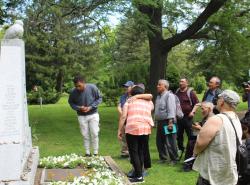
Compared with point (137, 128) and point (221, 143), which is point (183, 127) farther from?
point (221, 143)

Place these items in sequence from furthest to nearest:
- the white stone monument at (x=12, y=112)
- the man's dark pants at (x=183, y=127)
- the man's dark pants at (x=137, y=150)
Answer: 1. the man's dark pants at (x=183, y=127)
2. the man's dark pants at (x=137, y=150)
3. the white stone monument at (x=12, y=112)

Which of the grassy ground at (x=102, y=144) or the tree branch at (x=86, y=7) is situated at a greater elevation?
the tree branch at (x=86, y=7)

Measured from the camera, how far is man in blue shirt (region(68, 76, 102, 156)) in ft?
37.3

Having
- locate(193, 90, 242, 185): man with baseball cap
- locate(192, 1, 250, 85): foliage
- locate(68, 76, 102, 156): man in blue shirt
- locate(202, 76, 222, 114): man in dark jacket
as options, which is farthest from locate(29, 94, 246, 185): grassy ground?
locate(192, 1, 250, 85): foliage

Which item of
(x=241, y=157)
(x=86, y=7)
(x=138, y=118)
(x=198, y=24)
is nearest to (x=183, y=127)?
(x=138, y=118)

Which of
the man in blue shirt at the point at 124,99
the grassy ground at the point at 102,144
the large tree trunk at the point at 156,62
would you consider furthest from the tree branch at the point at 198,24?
the man in blue shirt at the point at 124,99

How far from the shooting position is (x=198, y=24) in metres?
18.9

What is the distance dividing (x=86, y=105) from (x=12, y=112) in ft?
13.2

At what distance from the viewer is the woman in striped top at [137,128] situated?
30.0 feet

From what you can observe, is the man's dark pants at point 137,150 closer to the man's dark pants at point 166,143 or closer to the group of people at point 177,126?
the group of people at point 177,126

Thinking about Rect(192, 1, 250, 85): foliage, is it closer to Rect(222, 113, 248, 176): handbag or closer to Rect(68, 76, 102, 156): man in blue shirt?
Rect(68, 76, 102, 156): man in blue shirt

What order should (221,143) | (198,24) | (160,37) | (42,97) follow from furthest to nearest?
(42,97) < (160,37) < (198,24) < (221,143)

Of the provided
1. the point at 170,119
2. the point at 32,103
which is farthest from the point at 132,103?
the point at 32,103

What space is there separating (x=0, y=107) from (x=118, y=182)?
231cm
